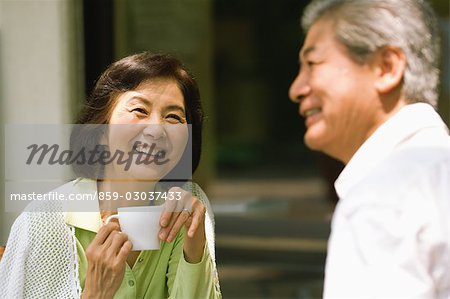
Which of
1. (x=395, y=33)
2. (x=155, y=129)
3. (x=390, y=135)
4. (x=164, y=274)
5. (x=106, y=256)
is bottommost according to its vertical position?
(x=164, y=274)

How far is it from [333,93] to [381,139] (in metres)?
0.11

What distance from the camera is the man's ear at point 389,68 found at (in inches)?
50.2

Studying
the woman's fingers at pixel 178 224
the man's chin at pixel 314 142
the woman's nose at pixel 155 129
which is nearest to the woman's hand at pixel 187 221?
the woman's fingers at pixel 178 224

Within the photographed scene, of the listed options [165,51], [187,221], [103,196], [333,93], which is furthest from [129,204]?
[333,93]

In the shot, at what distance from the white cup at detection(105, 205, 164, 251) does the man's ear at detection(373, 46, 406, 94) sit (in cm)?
46

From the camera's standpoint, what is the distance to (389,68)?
1.28 metres

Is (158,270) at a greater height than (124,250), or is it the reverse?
(124,250)

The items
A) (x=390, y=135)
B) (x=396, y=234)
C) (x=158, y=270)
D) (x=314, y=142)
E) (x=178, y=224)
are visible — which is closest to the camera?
(x=396, y=234)

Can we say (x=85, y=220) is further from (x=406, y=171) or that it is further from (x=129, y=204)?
(x=406, y=171)

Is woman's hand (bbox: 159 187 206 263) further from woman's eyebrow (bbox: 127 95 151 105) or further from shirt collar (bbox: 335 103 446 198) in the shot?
shirt collar (bbox: 335 103 446 198)

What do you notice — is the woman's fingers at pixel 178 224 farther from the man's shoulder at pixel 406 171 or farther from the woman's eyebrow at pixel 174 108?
the man's shoulder at pixel 406 171

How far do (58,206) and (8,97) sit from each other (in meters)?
1.46

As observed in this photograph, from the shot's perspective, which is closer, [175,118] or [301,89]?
[301,89]

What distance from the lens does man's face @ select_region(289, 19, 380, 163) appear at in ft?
4.22
